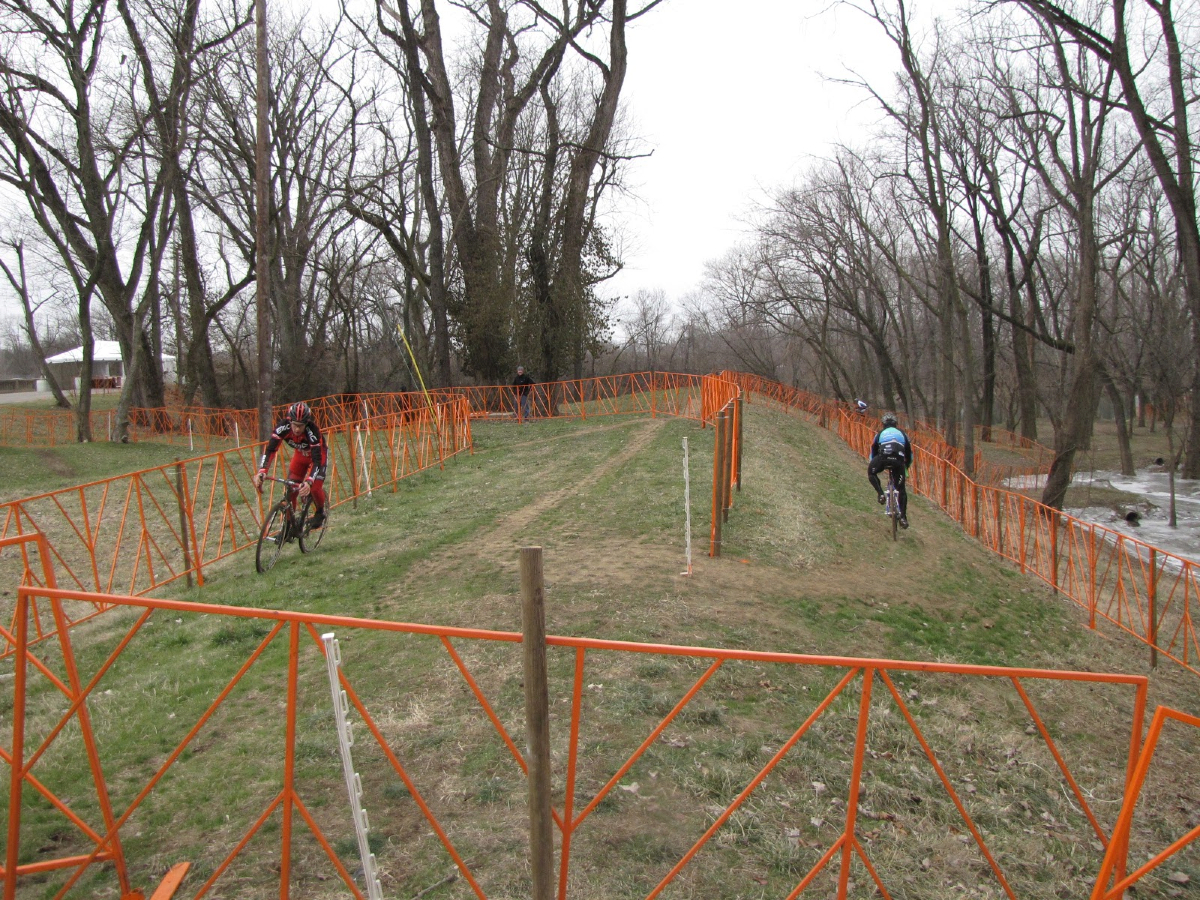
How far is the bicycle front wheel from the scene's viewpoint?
8453mm

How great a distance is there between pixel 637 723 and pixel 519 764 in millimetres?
1465

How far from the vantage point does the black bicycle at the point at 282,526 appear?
8.48m

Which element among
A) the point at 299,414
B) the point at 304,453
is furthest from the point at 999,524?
the point at 299,414

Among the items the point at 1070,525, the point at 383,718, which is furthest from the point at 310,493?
the point at 1070,525

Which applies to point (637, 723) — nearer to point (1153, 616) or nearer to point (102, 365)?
point (1153, 616)

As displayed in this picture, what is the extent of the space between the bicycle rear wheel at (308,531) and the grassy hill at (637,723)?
0.49ft

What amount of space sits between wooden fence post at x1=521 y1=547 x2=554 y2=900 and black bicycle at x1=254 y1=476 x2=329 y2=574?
652 cm

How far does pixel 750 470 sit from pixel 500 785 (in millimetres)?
10456

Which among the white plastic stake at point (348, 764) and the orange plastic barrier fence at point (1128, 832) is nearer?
the orange plastic barrier fence at point (1128, 832)

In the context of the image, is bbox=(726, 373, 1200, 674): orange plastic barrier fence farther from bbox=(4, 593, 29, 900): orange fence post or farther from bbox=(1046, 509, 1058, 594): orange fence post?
bbox=(4, 593, 29, 900): orange fence post

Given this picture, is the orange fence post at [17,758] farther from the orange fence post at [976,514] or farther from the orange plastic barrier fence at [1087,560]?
the orange fence post at [976,514]

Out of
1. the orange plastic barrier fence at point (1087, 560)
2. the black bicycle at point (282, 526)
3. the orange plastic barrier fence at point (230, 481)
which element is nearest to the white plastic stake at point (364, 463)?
the orange plastic barrier fence at point (230, 481)

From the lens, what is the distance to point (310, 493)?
8.70 metres

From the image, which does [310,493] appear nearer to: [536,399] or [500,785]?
[500,785]
